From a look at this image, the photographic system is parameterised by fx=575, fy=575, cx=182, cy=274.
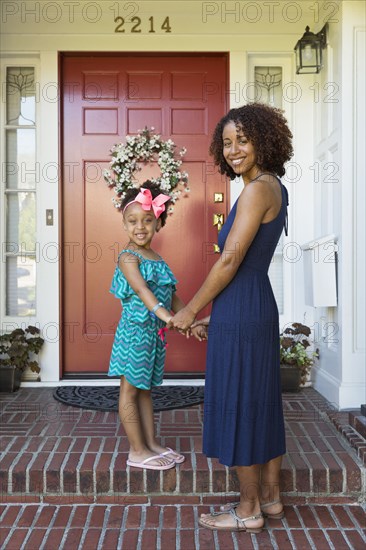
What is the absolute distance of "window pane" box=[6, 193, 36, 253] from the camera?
13.5ft

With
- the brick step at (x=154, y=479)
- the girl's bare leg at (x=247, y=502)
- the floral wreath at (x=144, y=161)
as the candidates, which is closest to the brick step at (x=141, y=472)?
the brick step at (x=154, y=479)

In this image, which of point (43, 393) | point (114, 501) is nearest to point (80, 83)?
point (43, 393)

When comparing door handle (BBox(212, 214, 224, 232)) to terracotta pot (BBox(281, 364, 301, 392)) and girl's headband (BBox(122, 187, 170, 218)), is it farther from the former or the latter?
girl's headband (BBox(122, 187, 170, 218))

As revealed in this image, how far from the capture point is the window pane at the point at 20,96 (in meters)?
4.10

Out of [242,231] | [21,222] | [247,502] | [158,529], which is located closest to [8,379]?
[21,222]

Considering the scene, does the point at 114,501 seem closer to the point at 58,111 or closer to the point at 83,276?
the point at 83,276

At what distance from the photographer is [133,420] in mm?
2555

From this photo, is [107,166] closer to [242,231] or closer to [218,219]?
[218,219]

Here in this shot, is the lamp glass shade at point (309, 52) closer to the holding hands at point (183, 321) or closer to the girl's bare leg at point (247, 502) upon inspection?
the holding hands at point (183, 321)

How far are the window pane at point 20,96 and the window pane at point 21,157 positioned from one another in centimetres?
8

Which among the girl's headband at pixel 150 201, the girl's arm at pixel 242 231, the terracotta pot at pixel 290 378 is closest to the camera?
the girl's arm at pixel 242 231

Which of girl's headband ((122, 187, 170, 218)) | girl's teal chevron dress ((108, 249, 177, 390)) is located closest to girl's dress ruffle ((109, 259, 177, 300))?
girl's teal chevron dress ((108, 249, 177, 390))

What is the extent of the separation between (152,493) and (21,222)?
2.30 meters

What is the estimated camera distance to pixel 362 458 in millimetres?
2627
